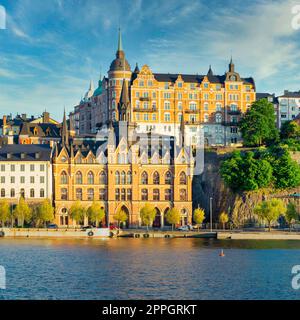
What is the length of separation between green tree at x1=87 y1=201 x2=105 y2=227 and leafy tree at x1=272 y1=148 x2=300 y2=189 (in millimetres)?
35375

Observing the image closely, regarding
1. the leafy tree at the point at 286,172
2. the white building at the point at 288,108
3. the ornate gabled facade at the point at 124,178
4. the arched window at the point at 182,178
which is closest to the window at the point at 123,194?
the ornate gabled facade at the point at 124,178

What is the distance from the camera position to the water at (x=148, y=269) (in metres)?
74.4

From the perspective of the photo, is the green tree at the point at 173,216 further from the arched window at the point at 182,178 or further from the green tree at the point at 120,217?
the arched window at the point at 182,178

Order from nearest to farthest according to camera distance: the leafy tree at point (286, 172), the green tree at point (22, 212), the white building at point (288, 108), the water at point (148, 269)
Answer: the water at point (148, 269), the green tree at point (22, 212), the leafy tree at point (286, 172), the white building at point (288, 108)

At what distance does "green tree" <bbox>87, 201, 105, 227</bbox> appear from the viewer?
14288 cm

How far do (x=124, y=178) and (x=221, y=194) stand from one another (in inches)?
793

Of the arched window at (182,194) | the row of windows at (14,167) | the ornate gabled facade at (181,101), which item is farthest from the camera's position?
the ornate gabled facade at (181,101)

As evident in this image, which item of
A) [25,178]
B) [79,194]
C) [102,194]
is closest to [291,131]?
[102,194]

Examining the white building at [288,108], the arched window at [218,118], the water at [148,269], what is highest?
the white building at [288,108]

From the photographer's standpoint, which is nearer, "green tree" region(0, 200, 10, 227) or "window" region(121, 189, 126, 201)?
"green tree" region(0, 200, 10, 227)

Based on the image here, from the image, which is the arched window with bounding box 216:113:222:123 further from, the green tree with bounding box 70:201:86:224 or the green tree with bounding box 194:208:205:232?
the green tree with bounding box 70:201:86:224

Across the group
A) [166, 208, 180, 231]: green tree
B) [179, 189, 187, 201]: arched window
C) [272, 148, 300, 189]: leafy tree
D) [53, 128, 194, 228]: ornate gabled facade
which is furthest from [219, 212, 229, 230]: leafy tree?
[272, 148, 300, 189]: leafy tree

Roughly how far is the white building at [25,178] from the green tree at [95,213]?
34.8ft
